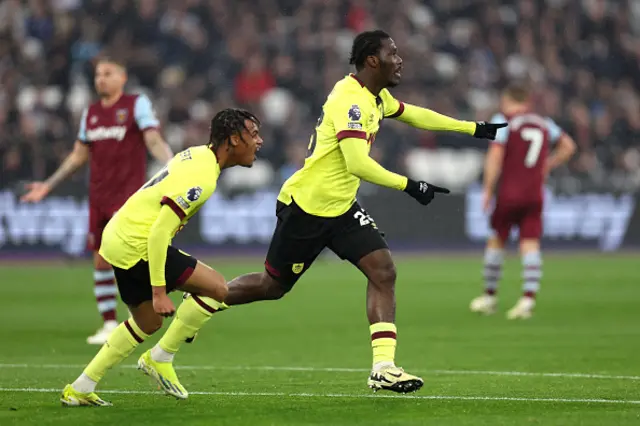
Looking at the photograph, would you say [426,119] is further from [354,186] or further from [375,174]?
[375,174]

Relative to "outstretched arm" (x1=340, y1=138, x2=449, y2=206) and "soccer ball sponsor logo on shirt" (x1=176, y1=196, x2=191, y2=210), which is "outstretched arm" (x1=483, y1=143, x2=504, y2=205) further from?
"soccer ball sponsor logo on shirt" (x1=176, y1=196, x2=191, y2=210)

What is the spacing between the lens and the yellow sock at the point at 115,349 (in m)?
7.85

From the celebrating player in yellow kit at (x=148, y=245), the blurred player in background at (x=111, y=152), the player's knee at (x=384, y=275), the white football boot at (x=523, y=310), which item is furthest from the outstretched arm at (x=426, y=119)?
the white football boot at (x=523, y=310)

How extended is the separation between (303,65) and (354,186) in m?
17.4

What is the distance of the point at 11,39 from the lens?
2431 centimetres

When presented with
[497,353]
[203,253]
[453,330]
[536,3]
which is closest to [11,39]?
[203,253]

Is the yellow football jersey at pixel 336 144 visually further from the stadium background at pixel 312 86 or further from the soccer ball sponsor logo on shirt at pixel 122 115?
the stadium background at pixel 312 86

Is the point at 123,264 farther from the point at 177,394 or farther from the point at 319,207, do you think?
the point at 319,207

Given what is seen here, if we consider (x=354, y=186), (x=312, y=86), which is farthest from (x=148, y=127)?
(x=312, y=86)

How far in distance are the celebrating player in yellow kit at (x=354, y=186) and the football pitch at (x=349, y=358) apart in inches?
29.0

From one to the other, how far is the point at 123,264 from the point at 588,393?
10.3ft

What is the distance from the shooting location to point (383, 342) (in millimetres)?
8328

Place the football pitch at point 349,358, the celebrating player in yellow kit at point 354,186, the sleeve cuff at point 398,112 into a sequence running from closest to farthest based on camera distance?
1. the football pitch at point 349,358
2. the celebrating player in yellow kit at point 354,186
3. the sleeve cuff at point 398,112

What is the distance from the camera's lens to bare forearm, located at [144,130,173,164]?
11.8 metres
